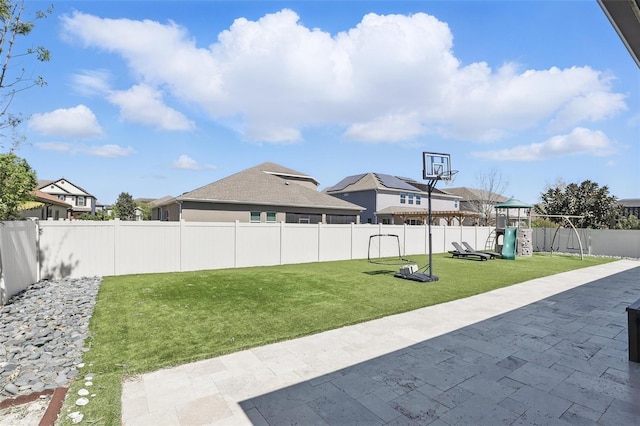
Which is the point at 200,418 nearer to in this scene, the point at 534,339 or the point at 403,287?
the point at 534,339

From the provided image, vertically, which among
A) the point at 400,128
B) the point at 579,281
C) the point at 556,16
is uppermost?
the point at 400,128

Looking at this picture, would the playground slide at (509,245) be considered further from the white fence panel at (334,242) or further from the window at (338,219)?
the window at (338,219)

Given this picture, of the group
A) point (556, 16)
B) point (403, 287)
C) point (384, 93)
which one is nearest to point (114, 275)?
point (403, 287)

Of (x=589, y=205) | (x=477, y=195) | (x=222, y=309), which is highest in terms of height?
(x=477, y=195)

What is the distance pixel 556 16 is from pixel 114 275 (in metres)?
14.0

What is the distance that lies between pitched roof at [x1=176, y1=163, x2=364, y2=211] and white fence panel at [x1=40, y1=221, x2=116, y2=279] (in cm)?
698

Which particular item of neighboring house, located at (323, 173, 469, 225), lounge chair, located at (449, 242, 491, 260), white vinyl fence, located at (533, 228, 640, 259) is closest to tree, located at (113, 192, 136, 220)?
neighboring house, located at (323, 173, 469, 225)

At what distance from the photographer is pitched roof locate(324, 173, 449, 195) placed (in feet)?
102

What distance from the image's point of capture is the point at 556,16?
781 cm

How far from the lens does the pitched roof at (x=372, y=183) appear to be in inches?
1222

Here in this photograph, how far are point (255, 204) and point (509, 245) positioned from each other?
1396cm

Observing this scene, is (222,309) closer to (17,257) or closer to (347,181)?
(17,257)

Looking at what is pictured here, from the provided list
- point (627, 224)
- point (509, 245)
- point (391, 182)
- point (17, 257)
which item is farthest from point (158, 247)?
point (627, 224)

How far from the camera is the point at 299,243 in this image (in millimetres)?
13469
